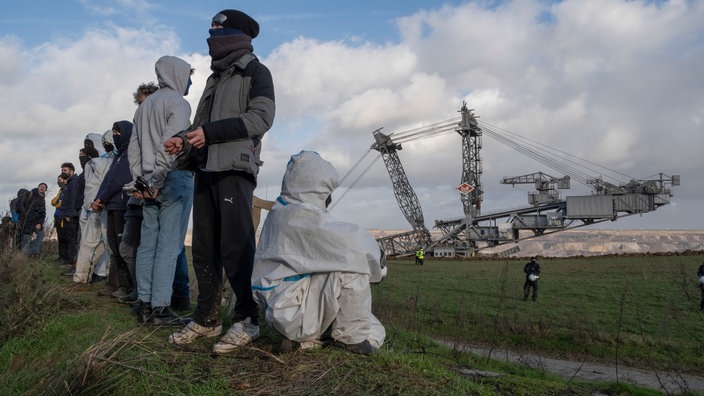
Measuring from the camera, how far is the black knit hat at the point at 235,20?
13.1ft

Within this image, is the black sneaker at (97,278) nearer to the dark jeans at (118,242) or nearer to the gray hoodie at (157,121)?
the dark jeans at (118,242)

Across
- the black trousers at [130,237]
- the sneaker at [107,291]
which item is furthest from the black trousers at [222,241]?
the sneaker at [107,291]

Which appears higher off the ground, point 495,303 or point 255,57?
point 255,57

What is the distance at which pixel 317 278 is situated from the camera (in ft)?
11.3

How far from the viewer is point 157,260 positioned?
480cm

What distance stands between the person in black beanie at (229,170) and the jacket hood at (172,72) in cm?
127

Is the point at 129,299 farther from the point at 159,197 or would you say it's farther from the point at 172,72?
the point at 172,72

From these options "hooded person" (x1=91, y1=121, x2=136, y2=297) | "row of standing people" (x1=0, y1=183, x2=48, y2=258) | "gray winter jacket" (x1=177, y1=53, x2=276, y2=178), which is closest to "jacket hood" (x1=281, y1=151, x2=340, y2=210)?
"gray winter jacket" (x1=177, y1=53, x2=276, y2=178)

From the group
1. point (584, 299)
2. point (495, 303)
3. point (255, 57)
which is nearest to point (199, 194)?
point (255, 57)

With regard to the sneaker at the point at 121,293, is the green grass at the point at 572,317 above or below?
below

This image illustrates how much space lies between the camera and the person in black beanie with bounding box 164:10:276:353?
378cm

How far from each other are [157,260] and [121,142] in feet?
6.70

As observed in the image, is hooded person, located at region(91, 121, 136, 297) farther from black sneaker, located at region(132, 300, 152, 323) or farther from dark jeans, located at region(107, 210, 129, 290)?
black sneaker, located at region(132, 300, 152, 323)

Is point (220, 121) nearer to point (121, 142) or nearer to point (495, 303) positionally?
point (121, 142)
